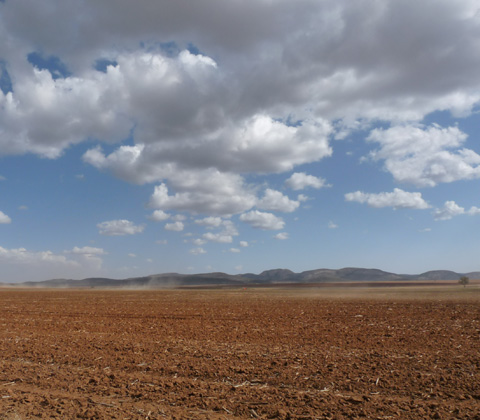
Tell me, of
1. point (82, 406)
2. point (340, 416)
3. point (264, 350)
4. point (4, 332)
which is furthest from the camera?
point (4, 332)

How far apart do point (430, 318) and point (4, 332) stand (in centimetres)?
2080

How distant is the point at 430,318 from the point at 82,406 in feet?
62.9

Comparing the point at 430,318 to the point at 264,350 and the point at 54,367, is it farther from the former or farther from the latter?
the point at 54,367

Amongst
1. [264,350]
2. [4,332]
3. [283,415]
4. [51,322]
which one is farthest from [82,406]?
[51,322]

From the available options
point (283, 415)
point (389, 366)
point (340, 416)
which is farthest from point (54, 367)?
point (389, 366)

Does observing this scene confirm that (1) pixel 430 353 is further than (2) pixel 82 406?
Yes

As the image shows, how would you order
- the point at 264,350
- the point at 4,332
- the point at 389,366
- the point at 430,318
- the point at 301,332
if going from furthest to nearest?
the point at 430,318, the point at 4,332, the point at 301,332, the point at 264,350, the point at 389,366

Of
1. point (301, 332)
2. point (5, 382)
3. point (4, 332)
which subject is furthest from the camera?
point (4, 332)

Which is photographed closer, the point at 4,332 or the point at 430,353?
the point at 430,353

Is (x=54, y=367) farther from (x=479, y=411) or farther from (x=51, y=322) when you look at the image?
(x=51, y=322)

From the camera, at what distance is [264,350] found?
41.3 feet

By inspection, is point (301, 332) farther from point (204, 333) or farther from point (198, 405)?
point (198, 405)

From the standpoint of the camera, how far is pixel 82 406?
748 centimetres

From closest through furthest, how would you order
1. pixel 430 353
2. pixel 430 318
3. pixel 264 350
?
pixel 430 353, pixel 264 350, pixel 430 318
